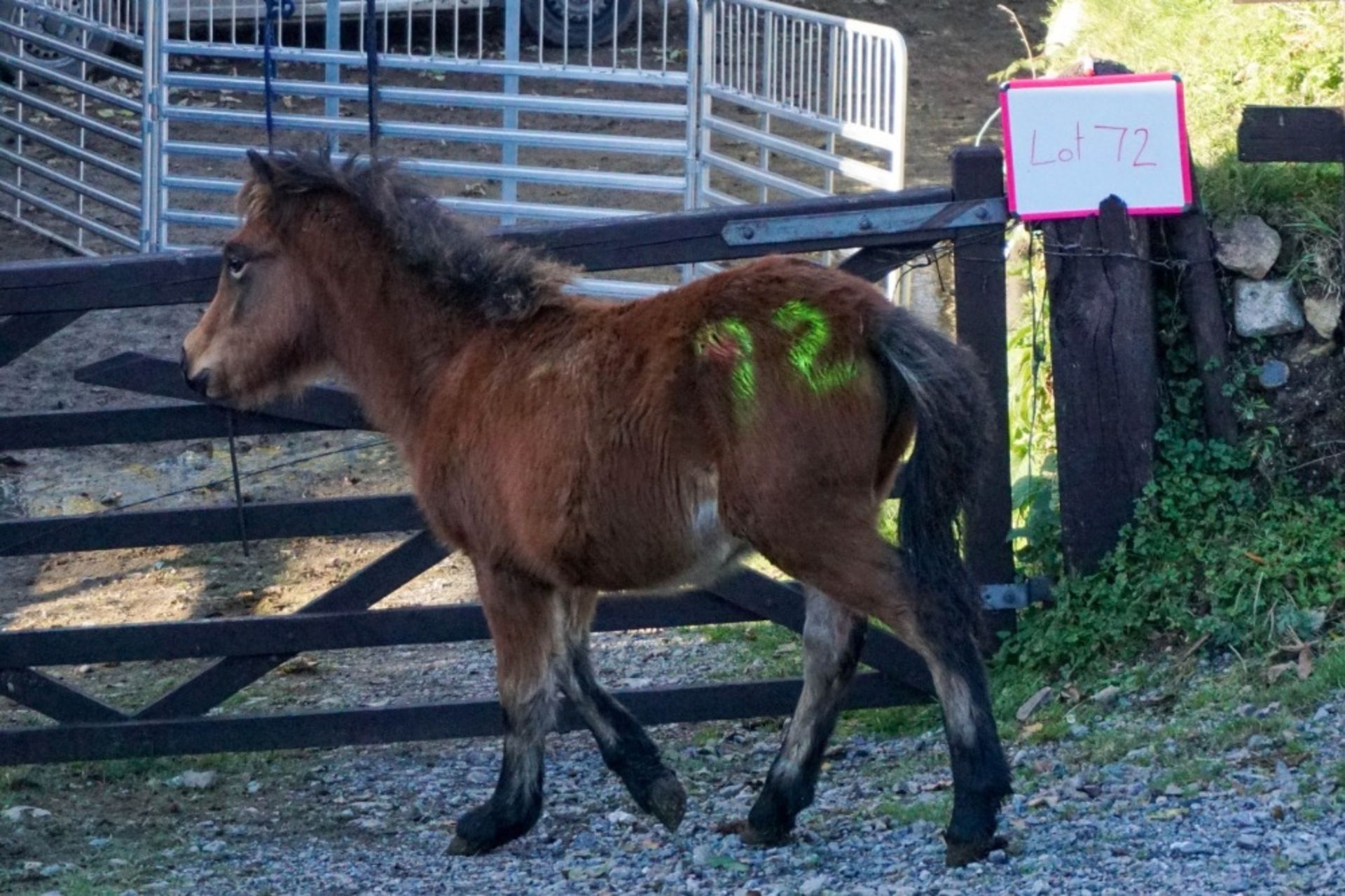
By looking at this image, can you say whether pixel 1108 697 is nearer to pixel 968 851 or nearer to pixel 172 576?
pixel 968 851

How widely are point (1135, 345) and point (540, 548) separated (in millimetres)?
2354

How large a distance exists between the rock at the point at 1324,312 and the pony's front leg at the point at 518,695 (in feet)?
9.93

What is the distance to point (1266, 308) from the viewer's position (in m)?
6.05

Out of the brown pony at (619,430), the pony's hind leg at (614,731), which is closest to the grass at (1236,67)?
the brown pony at (619,430)

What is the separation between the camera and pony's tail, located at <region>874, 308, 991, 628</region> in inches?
184

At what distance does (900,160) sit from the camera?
942 centimetres

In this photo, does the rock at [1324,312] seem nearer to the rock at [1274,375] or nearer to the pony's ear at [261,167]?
the rock at [1274,375]

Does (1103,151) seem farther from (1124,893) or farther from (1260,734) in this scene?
(1124,893)

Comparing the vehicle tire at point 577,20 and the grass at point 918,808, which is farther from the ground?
the vehicle tire at point 577,20

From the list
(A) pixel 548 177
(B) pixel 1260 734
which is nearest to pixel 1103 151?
(B) pixel 1260 734

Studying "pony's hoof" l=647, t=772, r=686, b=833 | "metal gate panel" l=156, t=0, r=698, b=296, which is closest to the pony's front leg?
"pony's hoof" l=647, t=772, r=686, b=833

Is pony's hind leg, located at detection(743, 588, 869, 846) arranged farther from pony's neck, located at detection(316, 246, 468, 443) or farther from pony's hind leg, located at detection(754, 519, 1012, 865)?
pony's neck, located at detection(316, 246, 468, 443)

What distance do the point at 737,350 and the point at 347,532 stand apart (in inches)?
74.5

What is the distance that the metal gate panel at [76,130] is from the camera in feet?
38.4
